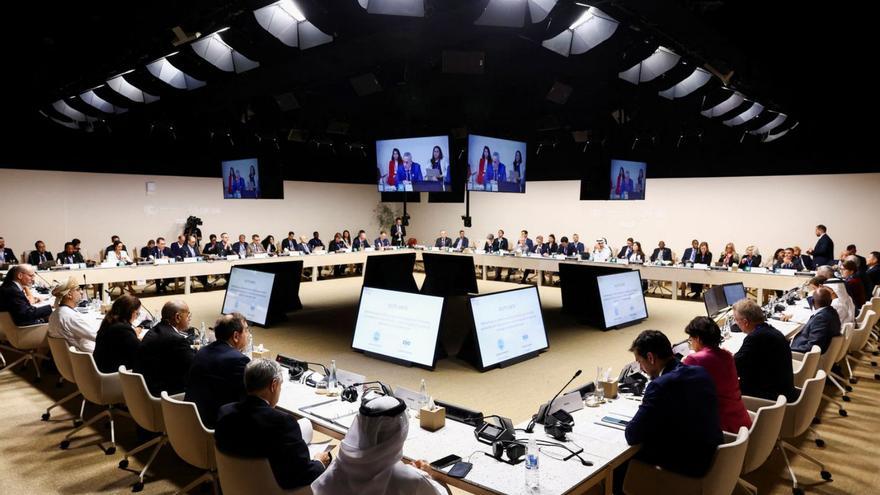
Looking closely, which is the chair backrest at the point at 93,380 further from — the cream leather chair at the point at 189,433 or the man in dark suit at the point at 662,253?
the man in dark suit at the point at 662,253

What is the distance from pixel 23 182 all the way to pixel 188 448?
11.5 m

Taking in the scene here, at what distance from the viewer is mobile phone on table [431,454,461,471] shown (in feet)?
7.90

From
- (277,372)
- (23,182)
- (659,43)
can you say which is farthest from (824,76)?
(23,182)

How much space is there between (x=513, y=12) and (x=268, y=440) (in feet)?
13.9

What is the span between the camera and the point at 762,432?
2803mm

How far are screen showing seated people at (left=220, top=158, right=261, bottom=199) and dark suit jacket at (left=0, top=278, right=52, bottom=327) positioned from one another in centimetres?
557

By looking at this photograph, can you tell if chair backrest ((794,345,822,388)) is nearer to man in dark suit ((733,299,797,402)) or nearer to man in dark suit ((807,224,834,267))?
man in dark suit ((733,299,797,402))

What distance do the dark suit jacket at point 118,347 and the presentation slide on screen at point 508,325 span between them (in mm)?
2901

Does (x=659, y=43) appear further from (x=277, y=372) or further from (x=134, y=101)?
(x=134, y=101)

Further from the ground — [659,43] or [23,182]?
[659,43]

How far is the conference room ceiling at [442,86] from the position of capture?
518 cm

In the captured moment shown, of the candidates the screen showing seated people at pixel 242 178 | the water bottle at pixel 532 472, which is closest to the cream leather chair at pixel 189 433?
the water bottle at pixel 532 472

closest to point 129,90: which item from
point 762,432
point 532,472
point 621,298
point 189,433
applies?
point 189,433

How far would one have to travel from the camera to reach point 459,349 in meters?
6.46
